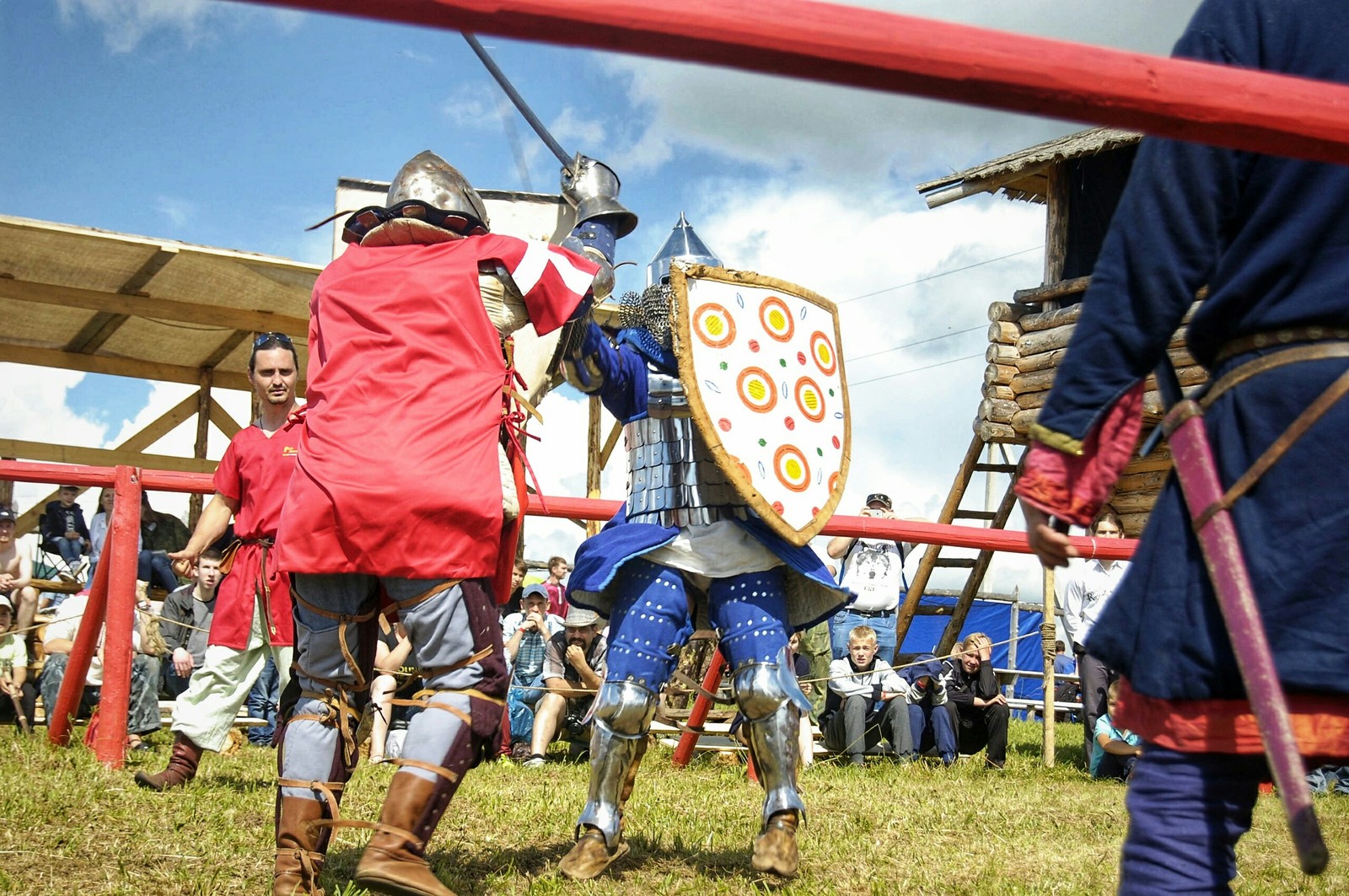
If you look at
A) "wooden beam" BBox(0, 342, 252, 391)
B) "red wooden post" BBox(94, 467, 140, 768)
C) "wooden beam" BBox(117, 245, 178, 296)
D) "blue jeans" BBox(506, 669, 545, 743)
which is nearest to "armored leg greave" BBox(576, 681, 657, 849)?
"red wooden post" BBox(94, 467, 140, 768)

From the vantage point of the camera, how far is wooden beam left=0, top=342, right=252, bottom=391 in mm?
11164

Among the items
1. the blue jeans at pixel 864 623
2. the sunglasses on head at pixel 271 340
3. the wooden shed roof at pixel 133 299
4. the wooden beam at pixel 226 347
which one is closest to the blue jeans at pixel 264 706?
the sunglasses on head at pixel 271 340

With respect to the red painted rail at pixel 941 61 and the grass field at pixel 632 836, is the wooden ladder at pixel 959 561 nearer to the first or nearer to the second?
the grass field at pixel 632 836

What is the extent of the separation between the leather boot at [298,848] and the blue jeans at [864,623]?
16.1ft

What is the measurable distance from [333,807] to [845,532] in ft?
8.95

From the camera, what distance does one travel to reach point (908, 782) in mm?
5812

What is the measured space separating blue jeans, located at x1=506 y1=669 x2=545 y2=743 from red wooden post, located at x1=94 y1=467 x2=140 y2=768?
2.38m

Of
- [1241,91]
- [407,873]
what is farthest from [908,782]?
[1241,91]

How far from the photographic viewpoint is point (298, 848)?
2.80 metres

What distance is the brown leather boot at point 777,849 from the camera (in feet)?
10.7

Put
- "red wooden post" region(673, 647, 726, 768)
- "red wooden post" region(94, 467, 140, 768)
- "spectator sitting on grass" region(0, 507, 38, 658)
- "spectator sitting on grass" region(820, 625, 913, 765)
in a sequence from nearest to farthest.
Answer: "red wooden post" region(94, 467, 140, 768), "red wooden post" region(673, 647, 726, 768), "spectator sitting on grass" region(820, 625, 913, 765), "spectator sitting on grass" region(0, 507, 38, 658)

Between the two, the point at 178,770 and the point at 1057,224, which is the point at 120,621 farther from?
the point at 1057,224

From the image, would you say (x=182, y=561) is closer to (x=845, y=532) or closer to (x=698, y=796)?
(x=698, y=796)

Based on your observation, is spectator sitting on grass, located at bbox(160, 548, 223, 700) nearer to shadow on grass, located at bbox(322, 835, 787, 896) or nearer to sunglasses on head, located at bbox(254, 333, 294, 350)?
sunglasses on head, located at bbox(254, 333, 294, 350)
